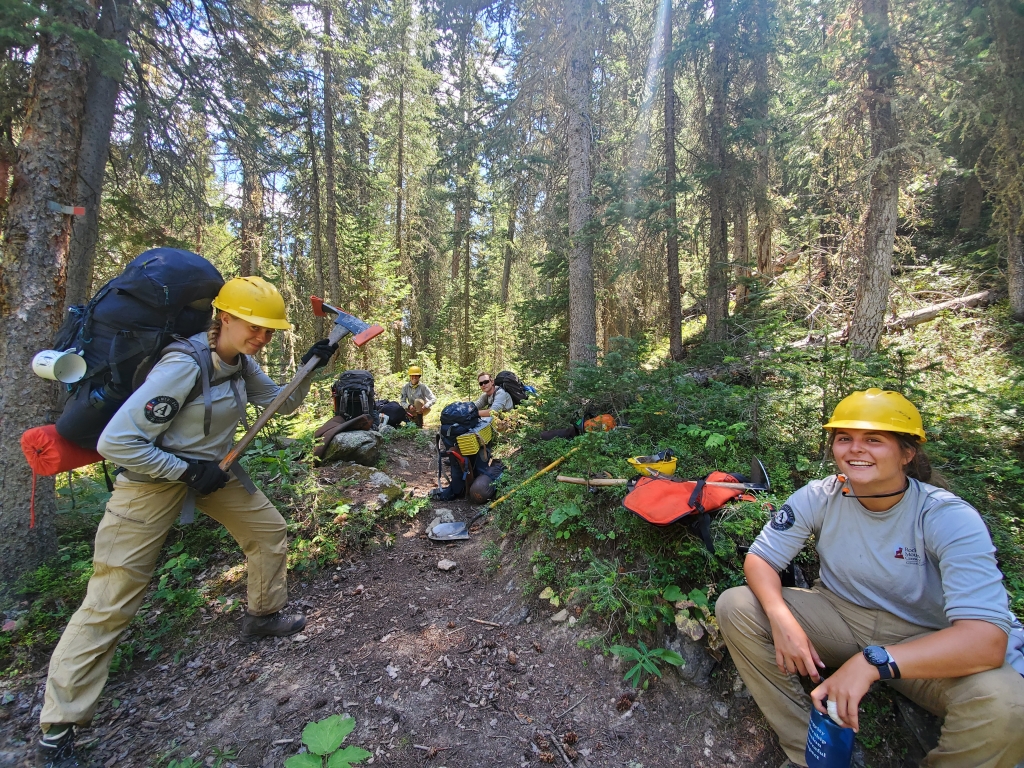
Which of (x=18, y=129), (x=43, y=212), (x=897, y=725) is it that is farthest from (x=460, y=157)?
(x=897, y=725)

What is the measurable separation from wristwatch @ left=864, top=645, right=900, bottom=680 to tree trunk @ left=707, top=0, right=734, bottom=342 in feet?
25.2

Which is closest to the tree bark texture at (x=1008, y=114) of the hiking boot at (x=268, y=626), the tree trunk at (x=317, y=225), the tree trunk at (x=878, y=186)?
the tree trunk at (x=878, y=186)

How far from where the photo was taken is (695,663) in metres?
2.65

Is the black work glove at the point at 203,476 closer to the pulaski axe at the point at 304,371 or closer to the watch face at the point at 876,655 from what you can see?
the pulaski axe at the point at 304,371

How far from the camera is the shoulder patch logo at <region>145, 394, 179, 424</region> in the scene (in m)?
2.56

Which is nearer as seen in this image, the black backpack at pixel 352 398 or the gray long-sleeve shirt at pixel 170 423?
the gray long-sleeve shirt at pixel 170 423

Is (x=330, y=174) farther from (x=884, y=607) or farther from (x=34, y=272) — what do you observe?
(x=884, y=607)

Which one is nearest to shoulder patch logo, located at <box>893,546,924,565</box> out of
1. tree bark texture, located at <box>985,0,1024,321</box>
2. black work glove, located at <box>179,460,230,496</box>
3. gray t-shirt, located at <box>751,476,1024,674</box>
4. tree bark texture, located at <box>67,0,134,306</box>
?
gray t-shirt, located at <box>751,476,1024,674</box>

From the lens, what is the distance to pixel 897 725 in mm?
2145

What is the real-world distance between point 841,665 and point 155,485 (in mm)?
4160

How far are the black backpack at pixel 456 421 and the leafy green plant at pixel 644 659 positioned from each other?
3681 millimetres

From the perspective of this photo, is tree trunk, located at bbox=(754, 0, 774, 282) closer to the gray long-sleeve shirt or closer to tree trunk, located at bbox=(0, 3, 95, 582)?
the gray long-sleeve shirt

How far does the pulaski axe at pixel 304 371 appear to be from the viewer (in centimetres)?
311

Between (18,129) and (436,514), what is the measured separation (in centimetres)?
647
